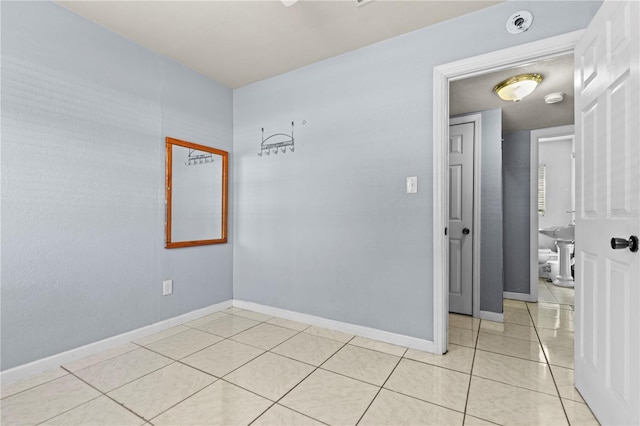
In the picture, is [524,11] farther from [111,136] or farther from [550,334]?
[111,136]

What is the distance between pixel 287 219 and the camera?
118 inches

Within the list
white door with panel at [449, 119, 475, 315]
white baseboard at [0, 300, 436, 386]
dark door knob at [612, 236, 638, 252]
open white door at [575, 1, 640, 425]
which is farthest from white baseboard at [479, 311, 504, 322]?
dark door knob at [612, 236, 638, 252]

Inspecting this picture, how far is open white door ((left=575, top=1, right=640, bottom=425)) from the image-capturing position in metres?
1.22

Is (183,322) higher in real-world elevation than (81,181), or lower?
lower

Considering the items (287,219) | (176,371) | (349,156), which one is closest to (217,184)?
(287,219)

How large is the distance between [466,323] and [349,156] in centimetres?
196

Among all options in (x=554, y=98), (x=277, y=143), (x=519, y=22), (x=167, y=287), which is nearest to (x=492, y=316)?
(x=554, y=98)

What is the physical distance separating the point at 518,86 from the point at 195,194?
3.03 metres

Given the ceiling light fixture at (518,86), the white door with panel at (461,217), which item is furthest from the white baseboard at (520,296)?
the ceiling light fixture at (518,86)

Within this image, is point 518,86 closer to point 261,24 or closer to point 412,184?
point 412,184

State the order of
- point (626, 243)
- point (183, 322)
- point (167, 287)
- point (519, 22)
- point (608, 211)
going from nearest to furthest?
point (626, 243)
point (608, 211)
point (519, 22)
point (167, 287)
point (183, 322)

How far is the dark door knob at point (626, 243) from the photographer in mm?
1189

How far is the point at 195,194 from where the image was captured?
2967mm

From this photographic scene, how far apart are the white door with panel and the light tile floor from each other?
2.07ft
